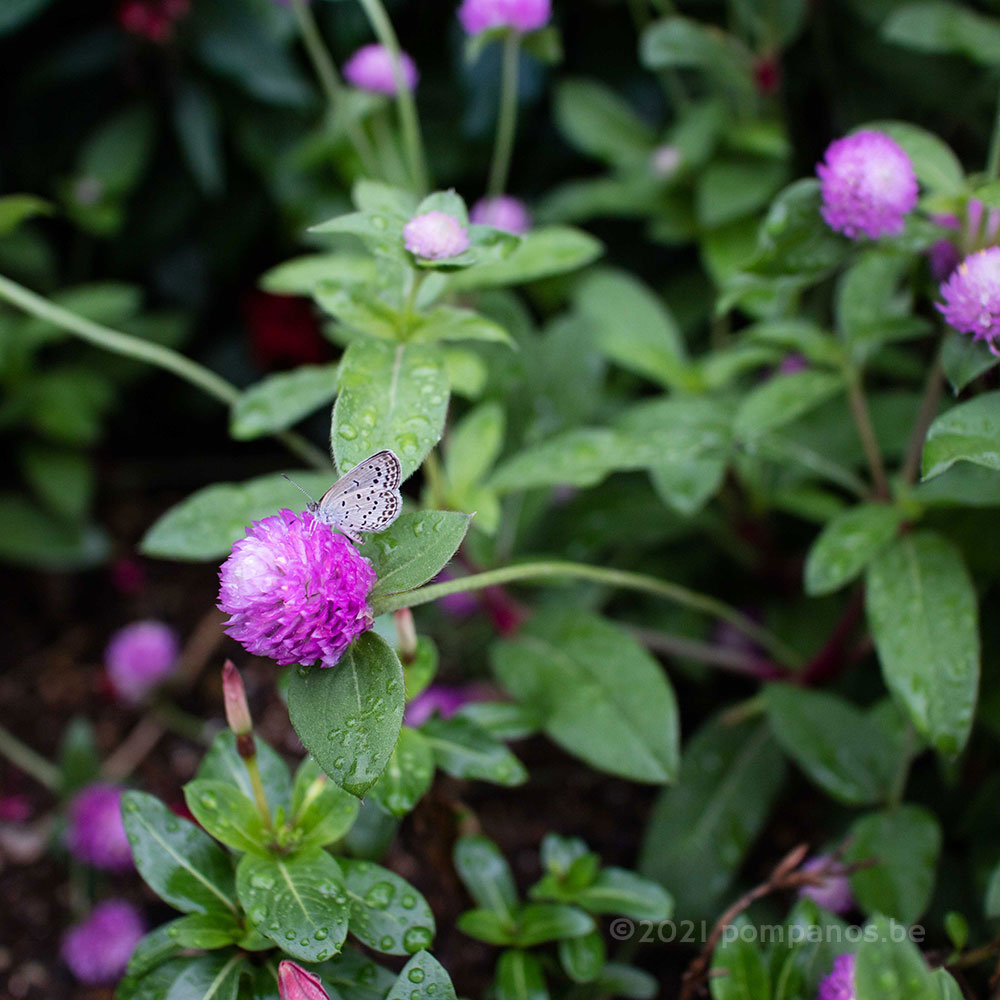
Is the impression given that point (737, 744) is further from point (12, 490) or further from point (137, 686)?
point (12, 490)

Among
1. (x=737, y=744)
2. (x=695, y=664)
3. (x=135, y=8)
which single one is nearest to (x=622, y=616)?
(x=695, y=664)

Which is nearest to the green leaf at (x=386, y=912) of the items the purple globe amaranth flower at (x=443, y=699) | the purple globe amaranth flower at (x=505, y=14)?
the purple globe amaranth flower at (x=443, y=699)

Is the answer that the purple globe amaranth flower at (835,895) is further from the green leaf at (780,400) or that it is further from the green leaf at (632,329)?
the green leaf at (632,329)

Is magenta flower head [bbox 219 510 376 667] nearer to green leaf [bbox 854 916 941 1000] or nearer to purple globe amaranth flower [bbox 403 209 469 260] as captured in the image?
purple globe amaranth flower [bbox 403 209 469 260]

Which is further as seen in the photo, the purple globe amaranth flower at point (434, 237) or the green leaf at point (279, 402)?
the green leaf at point (279, 402)

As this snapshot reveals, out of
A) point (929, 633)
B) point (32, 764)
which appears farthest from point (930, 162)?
point (32, 764)

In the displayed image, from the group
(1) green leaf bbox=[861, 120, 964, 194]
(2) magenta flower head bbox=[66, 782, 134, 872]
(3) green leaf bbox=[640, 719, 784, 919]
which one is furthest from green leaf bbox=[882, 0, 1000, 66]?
(2) magenta flower head bbox=[66, 782, 134, 872]
